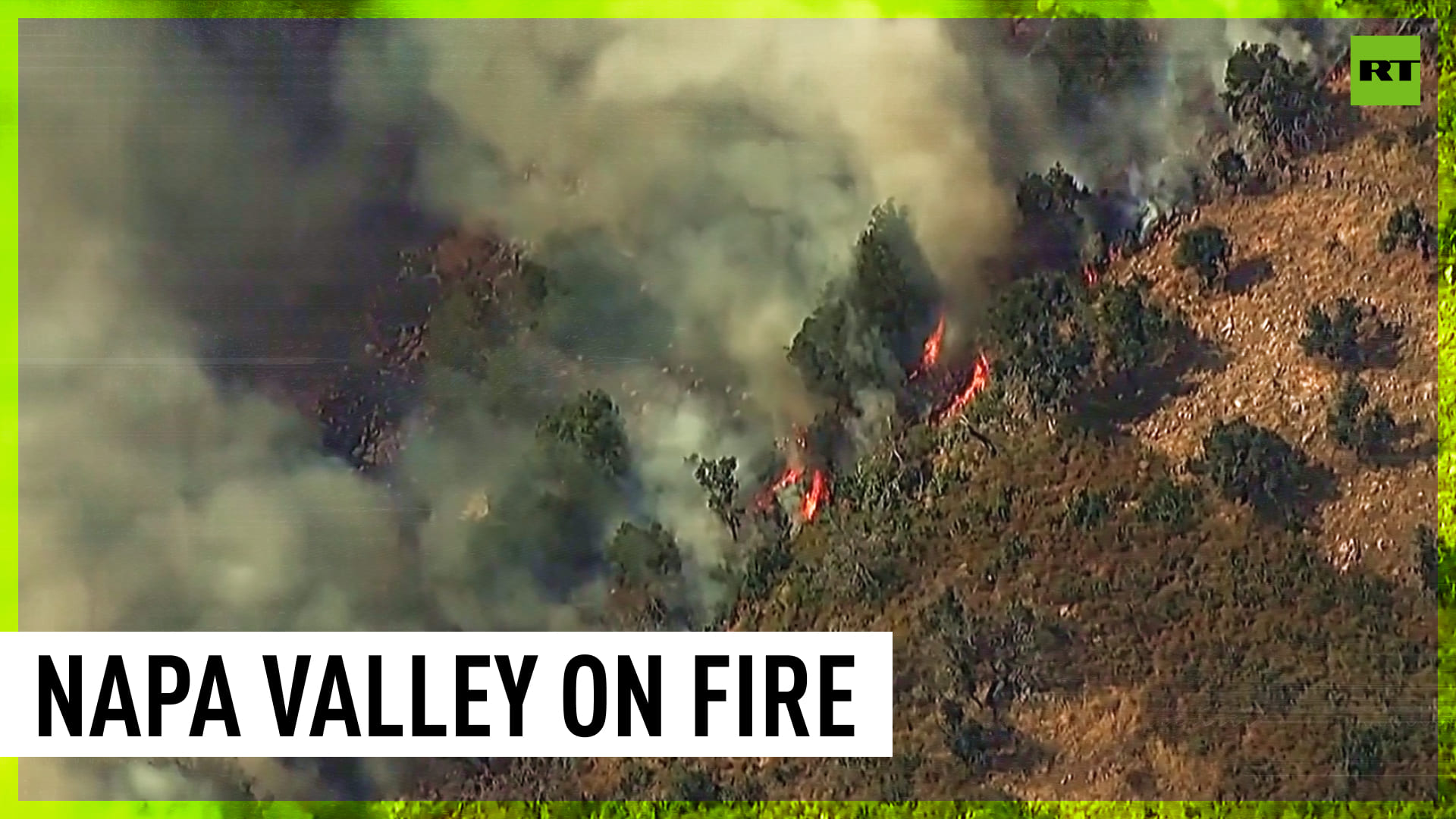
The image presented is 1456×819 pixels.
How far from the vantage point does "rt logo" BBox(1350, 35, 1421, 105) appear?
546cm

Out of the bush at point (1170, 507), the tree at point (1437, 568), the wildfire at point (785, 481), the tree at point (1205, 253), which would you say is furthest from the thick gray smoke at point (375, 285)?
the tree at point (1437, 568)

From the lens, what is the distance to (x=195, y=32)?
545 cm

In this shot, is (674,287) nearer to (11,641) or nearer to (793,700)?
(793,700)

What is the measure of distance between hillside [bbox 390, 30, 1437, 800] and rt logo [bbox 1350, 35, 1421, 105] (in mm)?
235

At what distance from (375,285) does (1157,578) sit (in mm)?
3637

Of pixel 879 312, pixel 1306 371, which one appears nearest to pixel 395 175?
pixel 879 312

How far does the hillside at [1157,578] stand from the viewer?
527 centimetres

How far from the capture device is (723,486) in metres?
5.37

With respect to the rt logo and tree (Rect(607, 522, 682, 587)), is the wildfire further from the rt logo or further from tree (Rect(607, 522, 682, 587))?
the rt logo

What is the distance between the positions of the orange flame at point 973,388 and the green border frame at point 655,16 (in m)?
1.57

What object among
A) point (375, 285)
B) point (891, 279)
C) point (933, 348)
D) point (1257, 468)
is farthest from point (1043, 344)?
point (375, 285)

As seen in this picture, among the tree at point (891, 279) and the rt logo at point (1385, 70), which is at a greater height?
the rt logo at point (1385, 70)

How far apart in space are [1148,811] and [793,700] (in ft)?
5.23

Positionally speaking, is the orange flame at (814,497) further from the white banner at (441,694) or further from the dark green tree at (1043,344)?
the dark green tree at (1043,344)
